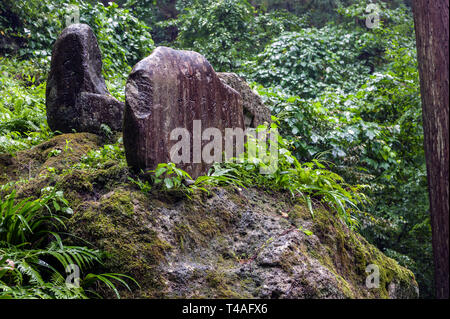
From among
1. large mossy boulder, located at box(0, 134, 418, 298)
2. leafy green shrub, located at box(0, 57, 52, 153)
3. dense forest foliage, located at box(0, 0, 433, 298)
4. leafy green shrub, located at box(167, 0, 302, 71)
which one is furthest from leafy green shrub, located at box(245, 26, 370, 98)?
large mossy boulder, located at box(0, 134, 418, 298)

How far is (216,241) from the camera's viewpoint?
338cm

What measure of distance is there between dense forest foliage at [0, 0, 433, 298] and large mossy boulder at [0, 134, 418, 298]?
0.90ft

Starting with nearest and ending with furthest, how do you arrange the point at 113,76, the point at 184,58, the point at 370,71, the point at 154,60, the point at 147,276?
the point at 147,276, the point at 154,60, the point at 184,58, the point at 113,76, the point at 370,71

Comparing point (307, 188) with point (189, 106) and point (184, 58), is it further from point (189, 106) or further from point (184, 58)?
point (184, 58)

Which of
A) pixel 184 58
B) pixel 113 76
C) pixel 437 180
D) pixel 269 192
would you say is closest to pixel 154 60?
pixel 184 58

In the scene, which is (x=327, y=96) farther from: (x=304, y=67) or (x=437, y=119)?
(x=437, y=119)

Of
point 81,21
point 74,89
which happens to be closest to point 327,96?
point 74,89

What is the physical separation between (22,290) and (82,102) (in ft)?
9.06

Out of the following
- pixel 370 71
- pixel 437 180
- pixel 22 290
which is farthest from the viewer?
pixel 370 71

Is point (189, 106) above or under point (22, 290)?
above

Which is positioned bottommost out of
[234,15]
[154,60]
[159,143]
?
[159,143]

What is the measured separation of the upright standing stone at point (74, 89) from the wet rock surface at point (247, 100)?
1483 mm

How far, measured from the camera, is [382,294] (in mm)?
3707

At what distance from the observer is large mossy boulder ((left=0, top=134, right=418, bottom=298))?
292cm
